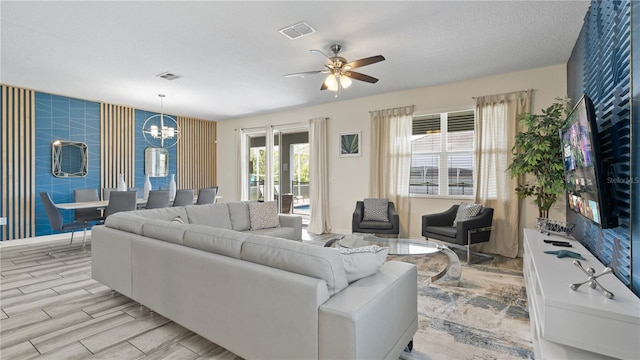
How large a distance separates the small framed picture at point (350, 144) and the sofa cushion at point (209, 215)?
9.25 feet

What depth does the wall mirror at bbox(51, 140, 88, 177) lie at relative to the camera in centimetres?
574

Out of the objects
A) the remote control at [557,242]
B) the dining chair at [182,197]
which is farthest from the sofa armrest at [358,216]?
the dining chair at [182,197]

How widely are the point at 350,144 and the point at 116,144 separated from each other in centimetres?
498

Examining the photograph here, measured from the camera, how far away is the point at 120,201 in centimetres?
459

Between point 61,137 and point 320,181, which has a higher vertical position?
point 61,137

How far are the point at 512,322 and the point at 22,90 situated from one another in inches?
303

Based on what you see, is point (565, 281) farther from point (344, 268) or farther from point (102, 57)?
point (102, 57)

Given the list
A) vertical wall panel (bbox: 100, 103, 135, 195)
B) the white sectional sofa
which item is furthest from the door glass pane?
the white sectional sofa

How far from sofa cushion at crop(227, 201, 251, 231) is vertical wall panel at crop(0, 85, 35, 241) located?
3.99 metres

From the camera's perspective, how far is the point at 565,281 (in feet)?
5.91

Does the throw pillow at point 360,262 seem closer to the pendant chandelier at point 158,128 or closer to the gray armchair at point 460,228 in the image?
the gray armchair at point 460,228

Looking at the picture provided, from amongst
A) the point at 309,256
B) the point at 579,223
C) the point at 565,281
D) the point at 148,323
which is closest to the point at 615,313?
the point at 565,281

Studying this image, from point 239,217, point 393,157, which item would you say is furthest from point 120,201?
point 393,157

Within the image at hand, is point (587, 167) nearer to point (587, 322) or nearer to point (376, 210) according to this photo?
point (587, 322)
